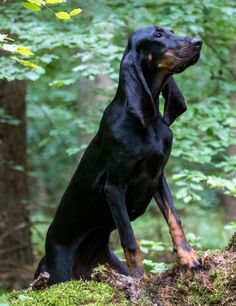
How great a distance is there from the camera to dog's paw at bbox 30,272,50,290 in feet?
11.5

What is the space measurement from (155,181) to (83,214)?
1.99 feet

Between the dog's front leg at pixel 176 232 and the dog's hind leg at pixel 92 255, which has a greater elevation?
the dog's front leg at pixel 176 232

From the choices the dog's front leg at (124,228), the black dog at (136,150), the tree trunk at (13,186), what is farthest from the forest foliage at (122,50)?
the dog's front leg at (124,228)

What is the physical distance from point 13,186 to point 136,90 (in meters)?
6.70

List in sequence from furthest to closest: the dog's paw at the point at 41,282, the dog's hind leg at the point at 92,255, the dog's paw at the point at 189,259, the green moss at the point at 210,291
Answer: the dog's hind leg at the point at 92,255 < the dog's paw at the point at 41,282 < the dog's paw at the point at 189,259 < the green moss at the point at 210,291

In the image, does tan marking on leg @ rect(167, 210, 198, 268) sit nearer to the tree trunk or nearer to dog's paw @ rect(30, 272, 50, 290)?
dog's paw @ rect(30, 272, 50, 290)

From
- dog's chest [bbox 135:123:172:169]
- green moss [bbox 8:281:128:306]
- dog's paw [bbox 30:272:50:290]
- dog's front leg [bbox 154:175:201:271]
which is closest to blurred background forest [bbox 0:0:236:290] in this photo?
dog's chest [bbox 135:123:172:169]

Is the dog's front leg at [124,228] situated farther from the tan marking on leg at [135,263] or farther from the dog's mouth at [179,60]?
the dog's mouth at [179,60]

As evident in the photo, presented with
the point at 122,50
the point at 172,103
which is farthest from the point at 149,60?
the point at 122,50

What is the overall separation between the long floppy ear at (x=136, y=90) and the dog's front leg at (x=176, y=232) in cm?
47

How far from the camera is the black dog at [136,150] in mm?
3377

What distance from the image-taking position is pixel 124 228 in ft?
11.2

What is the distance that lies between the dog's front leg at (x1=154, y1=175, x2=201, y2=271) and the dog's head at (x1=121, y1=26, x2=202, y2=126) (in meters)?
0.50

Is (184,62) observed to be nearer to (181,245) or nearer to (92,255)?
(181,245)
